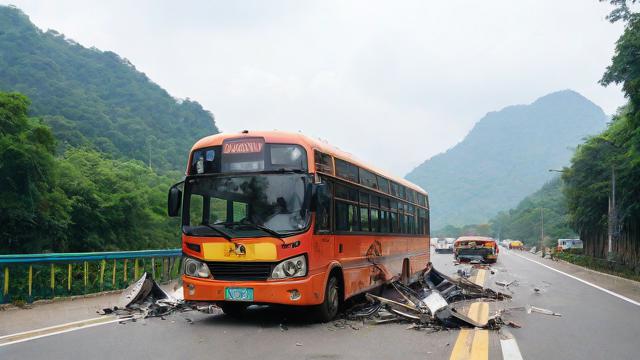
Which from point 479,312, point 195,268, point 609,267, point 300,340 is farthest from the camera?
point 609,267

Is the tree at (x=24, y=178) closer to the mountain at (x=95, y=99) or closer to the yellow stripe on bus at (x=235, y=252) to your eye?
the yellow stripe on bus at (x=235, y=252)

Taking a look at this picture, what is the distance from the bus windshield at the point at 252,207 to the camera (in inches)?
360

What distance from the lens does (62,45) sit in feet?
318

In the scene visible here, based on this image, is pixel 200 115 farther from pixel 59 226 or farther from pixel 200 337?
pixel 200 337

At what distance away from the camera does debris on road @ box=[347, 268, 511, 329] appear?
9.07 metres

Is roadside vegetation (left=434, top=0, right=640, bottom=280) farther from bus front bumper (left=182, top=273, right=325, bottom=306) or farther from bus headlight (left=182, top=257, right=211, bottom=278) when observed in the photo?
bus headlight (left=182, top=257, right=211, bottom=278)

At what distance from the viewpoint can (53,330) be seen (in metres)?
8.75

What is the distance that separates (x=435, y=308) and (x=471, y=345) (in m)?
2.40

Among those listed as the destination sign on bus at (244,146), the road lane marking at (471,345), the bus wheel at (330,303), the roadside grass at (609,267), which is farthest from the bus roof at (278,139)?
the roadside grass at (609,267)

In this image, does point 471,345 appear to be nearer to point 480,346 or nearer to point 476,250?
point 480,346

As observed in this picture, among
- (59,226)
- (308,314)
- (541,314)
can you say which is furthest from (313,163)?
(59,226)

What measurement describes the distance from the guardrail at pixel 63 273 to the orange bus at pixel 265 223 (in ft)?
11.6

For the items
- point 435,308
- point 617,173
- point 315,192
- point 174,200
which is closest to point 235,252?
point 174,200

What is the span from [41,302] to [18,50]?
80.8 metres
